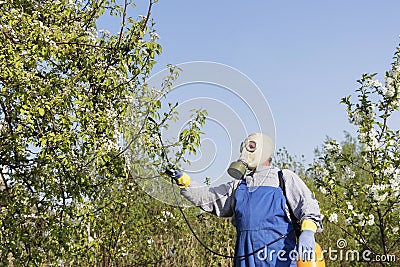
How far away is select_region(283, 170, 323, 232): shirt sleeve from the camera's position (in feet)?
10.1

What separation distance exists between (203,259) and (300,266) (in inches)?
134

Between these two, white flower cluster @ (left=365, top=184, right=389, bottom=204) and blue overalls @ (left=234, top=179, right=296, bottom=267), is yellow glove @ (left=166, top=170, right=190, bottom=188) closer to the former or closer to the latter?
blue overalls @ (left=234, top=179, right=296, bottom=267)

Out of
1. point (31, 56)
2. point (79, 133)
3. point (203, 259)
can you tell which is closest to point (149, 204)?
point (203, 259)

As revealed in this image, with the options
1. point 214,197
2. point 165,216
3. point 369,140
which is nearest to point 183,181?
point 214,197

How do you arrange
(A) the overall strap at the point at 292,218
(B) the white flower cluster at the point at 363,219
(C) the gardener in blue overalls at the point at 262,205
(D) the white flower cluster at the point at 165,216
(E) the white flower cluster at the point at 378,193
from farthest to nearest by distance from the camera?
1. (D) the white flower cluster at the point at 165,216
2. (B) the white flower cluster at the point at 363,219
3. (E) the white flower cluster at the point at 378,193
4. (A) the overall strap at the point at 292,218
5. (C) the gardener in blue overalls at the point at 262,205

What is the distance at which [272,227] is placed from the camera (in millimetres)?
3139

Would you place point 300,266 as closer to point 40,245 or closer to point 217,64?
point 217,64

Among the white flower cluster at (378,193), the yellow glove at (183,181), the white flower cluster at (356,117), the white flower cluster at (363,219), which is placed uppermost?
the white flower cluster at (356,117)

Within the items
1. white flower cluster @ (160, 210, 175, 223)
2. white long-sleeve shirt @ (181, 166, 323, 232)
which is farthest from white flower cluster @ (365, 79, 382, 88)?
white flower cluster @ (160, 210, 175, 223)

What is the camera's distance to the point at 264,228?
314 cm

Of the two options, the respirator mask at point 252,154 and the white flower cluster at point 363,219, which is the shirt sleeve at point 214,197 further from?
the white flower cluster at point 363,219

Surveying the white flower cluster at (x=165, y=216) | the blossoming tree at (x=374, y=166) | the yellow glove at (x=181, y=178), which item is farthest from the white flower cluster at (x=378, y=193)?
the white flower cluster at (x=165, y=216)

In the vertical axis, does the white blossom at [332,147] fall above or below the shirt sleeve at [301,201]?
above

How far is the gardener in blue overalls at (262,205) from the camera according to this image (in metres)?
3.09
